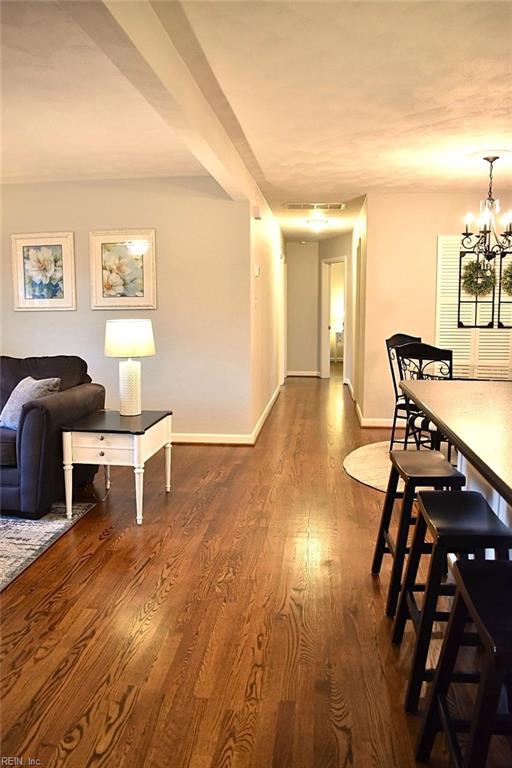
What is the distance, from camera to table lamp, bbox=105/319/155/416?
3.60m

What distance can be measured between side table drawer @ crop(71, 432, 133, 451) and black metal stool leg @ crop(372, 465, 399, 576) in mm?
1551

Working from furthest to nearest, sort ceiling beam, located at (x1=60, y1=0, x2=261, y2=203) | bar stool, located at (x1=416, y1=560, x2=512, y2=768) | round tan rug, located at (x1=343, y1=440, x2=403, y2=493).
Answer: round tan rug, located at (x1=343, y1=440, x2=403, y2=493) < ceiling beam, located at (x1=60, y1=0, x2=261, y2=203) < bar stool, located at (x1=416, y1=560, x2=512, y2=768)

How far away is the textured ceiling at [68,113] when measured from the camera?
242 centimetres

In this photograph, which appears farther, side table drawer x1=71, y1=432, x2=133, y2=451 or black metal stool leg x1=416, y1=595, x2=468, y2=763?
side table drawer x1=71, y1=432, x2=133, y2=451

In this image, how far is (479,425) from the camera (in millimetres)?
1746

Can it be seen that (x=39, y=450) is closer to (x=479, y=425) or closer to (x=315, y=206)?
(x=479, y=425)

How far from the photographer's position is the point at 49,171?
15.9ft

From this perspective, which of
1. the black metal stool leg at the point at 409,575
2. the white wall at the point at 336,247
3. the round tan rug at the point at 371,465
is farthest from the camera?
the white wall at the point at 336,247

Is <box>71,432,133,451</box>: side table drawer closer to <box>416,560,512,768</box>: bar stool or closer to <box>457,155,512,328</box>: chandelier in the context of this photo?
<box>416,560,512,768</box>: bar stool

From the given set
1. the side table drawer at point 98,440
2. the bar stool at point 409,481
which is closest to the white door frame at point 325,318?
the side table drawer at point 98,440

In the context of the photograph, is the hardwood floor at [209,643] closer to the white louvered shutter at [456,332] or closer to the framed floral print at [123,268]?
the framed floral print at [123,268]

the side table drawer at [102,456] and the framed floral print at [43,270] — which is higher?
the framed floral print at [43,270]

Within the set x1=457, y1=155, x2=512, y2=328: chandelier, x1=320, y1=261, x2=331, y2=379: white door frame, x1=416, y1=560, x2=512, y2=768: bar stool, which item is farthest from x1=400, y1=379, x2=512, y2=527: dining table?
x1=320, y1=261, x2=331, y2=379: white door frame

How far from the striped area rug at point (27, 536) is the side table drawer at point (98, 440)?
444mm
